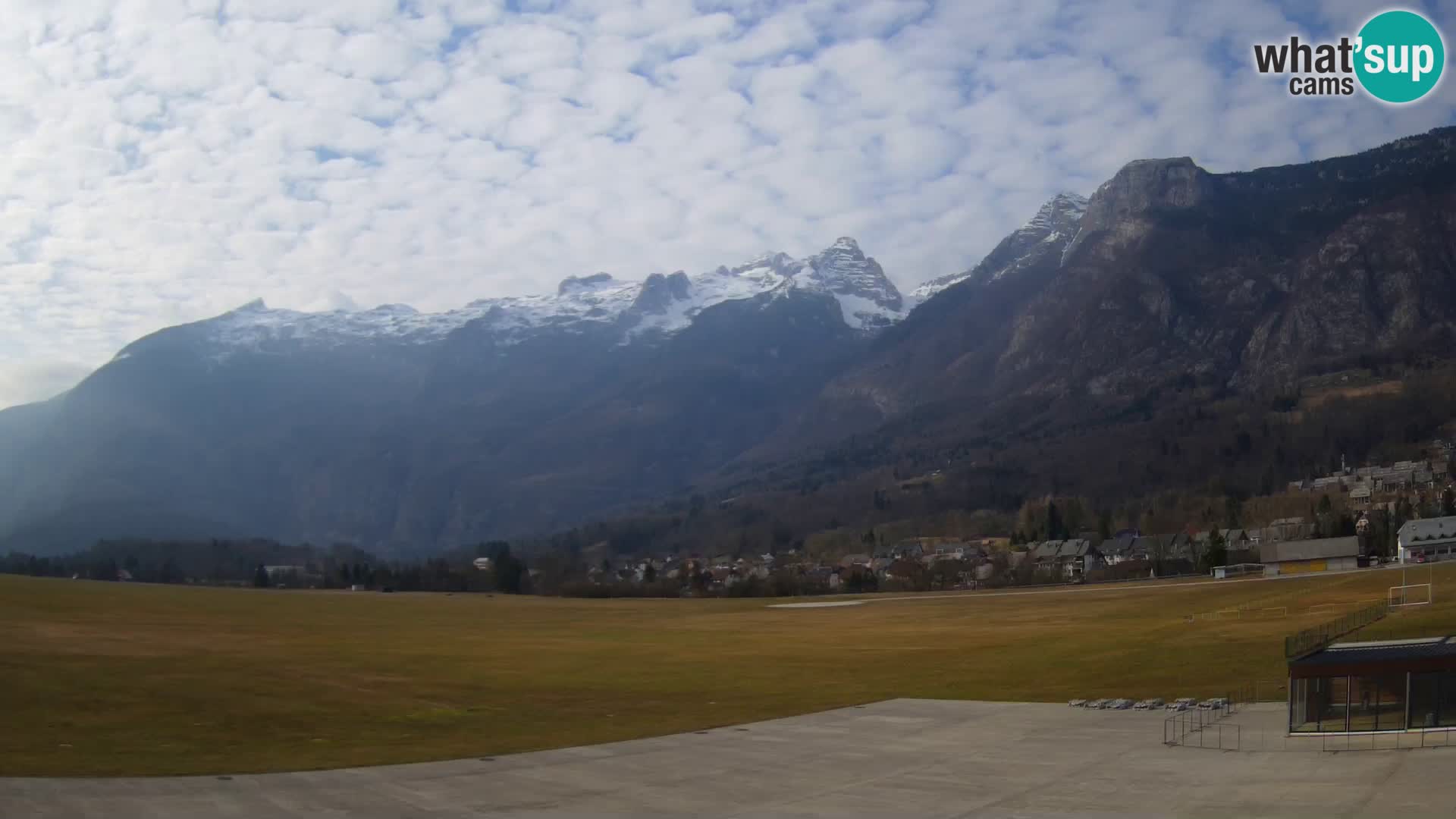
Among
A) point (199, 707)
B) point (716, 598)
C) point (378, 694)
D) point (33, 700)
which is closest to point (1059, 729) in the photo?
point (378, 694)

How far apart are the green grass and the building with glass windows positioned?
31.5ft

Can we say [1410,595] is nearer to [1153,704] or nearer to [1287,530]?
[1153,704]

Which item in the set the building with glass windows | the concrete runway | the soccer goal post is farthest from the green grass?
the building with glass windows

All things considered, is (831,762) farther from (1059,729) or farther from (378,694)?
(378,694)

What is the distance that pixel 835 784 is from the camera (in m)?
35.1

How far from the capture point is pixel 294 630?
84562mm

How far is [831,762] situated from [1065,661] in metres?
25.9

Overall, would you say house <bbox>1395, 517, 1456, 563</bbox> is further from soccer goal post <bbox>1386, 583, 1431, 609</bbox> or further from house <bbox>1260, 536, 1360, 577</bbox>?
soccer goal post <bbox>1386, 583, 1431, 609</bbox>

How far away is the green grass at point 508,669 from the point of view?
127 ft

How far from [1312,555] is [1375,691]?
330 ft

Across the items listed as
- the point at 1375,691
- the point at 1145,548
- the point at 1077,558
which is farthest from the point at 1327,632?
the point at 1145,548

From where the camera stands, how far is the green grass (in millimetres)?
38656

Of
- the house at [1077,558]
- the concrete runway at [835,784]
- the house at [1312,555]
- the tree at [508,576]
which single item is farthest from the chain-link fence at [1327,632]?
the tree at [508,576]

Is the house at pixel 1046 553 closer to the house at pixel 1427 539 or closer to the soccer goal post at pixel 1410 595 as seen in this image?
the house at pixel 1427 539
